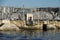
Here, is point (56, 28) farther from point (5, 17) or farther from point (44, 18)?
point (5, 17)

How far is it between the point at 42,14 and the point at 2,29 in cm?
713

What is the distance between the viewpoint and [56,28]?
2977 cm

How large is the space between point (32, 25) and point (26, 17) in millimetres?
1689

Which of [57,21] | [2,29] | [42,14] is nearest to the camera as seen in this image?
[2,29]

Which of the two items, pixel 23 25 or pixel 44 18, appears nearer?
pixel 23 25

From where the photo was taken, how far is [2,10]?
105 ft

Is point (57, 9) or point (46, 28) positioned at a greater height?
point (57, 9)

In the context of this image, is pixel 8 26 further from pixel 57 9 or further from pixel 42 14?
pixel 57 9

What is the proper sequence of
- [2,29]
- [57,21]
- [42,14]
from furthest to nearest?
[42,14] → [57,21] → [2,29]

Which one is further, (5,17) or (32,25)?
(5,17)

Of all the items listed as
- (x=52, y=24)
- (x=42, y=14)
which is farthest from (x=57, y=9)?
(x=52, y=24)

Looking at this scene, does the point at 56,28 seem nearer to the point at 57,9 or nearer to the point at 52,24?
the point at 52,24

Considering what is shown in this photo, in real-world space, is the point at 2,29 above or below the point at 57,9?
below

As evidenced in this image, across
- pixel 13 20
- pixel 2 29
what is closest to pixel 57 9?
pixel 13 20
